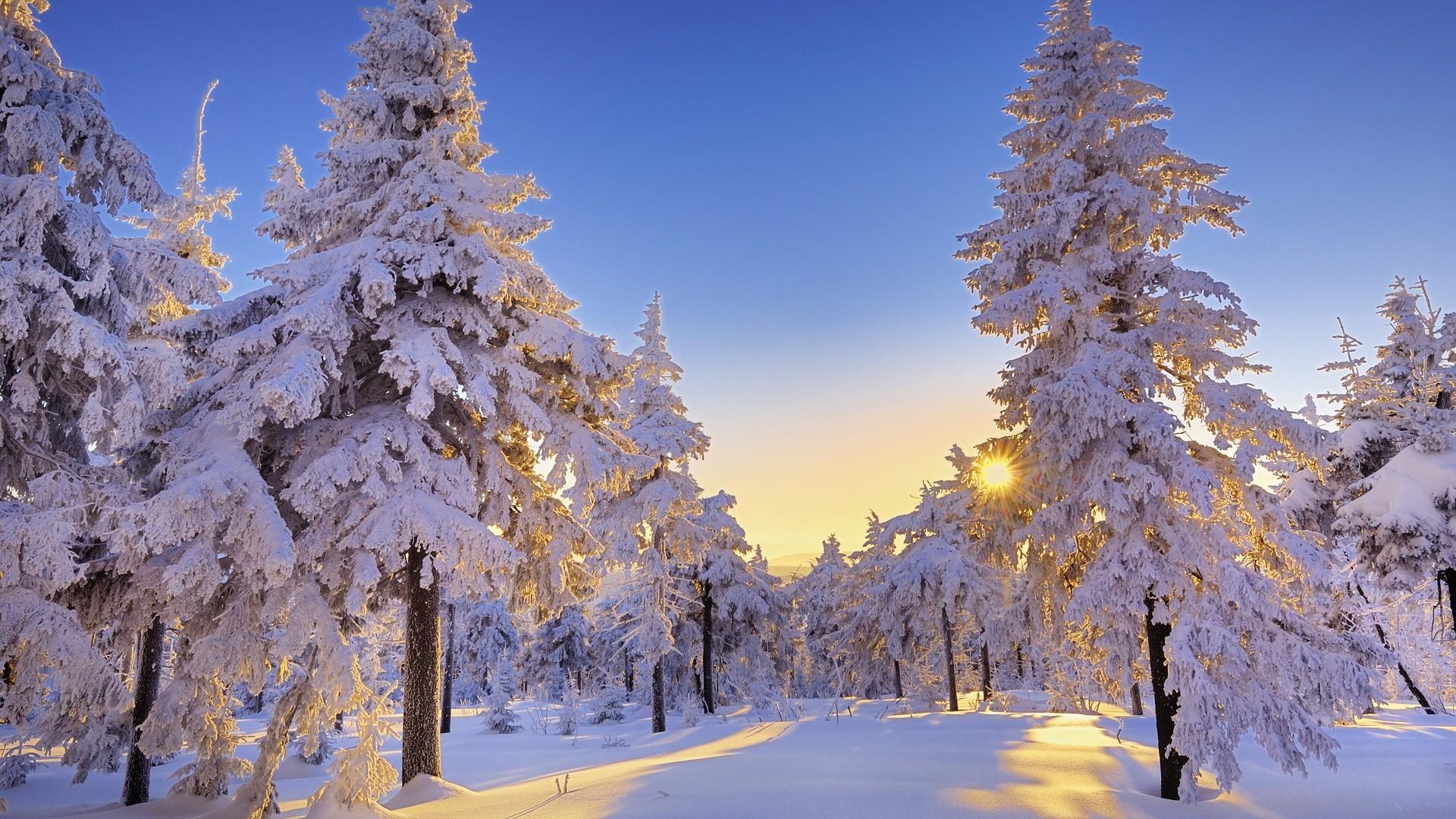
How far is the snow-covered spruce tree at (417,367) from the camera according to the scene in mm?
9422

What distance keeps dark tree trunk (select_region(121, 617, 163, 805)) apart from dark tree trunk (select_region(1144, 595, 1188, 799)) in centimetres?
1665

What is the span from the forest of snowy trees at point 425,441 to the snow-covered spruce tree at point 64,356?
0.04 m

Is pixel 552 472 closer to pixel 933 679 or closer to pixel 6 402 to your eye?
pixel 6 402

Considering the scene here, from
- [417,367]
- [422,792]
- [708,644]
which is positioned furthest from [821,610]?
[417,367]

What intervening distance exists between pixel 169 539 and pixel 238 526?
0.66m

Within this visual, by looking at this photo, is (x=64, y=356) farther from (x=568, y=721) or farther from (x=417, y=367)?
(x=568, y=721)

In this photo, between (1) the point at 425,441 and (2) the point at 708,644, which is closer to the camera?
(1) the point at 425,441

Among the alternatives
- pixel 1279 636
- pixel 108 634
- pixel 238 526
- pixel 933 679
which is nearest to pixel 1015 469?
pixel 1279 636

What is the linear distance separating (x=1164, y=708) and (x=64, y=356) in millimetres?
14894

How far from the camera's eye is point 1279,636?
32.2ft

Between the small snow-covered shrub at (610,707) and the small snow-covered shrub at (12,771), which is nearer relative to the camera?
the small snow-covered shrub at (12,771)

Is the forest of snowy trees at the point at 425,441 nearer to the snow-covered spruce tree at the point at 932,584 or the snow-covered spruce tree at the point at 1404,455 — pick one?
the snow-covered spruce tree at the point at 1404,455

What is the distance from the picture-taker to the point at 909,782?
1009 cm

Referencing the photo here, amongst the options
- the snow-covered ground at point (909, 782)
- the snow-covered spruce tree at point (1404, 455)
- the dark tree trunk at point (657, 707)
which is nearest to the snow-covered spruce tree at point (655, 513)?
the dark tree trunk at point (657, 707)
